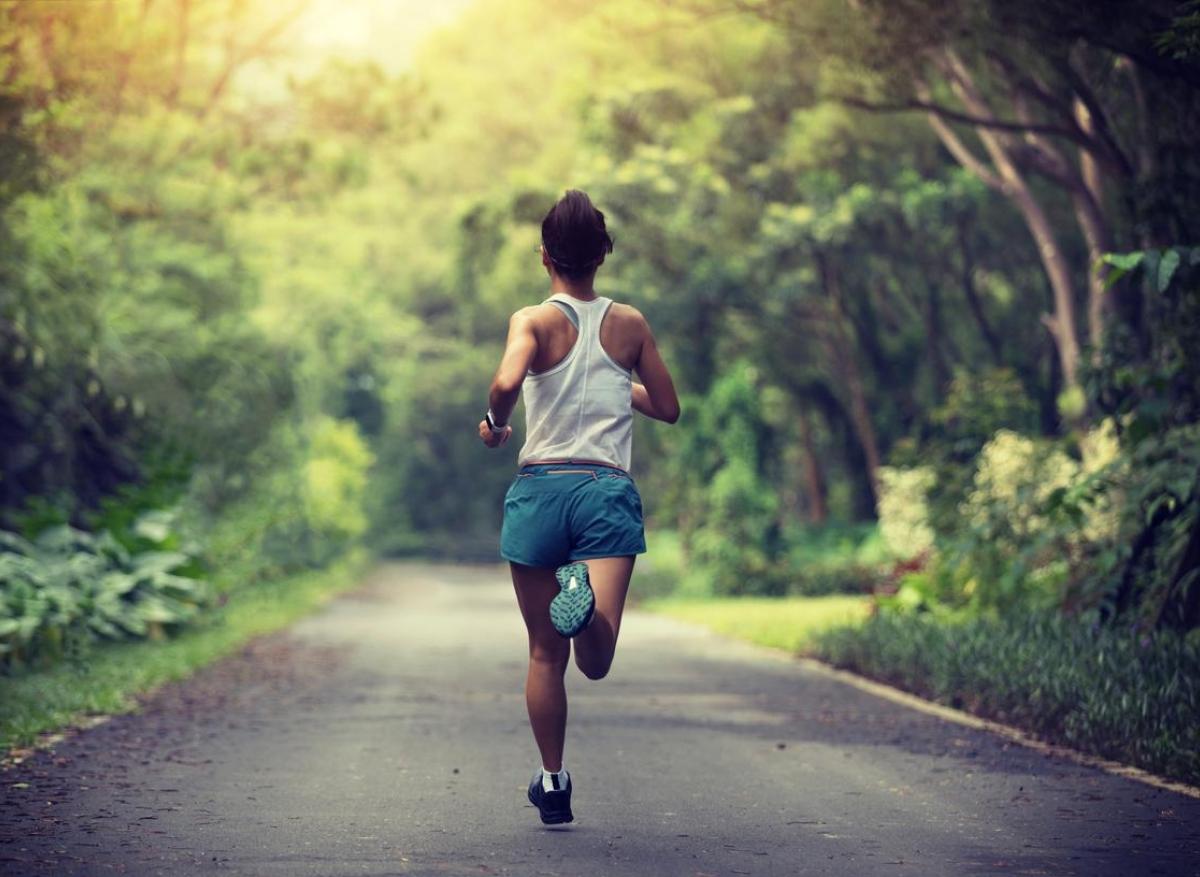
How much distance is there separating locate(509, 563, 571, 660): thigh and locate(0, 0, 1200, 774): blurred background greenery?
140 inches

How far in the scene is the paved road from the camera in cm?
591

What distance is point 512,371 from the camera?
5977 millimetres

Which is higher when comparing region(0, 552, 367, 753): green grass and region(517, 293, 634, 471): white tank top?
region(517, 293, 634, 471): white tank top

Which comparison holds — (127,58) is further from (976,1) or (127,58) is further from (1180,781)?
(1180,781)

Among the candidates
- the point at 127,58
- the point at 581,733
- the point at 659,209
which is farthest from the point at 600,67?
the point at 581,733

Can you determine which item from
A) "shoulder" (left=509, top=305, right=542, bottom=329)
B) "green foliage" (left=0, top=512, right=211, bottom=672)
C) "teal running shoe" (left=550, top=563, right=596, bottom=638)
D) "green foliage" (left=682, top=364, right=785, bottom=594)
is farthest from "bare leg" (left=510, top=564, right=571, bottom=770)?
"green foliage" (left=682, top=364, right=785, bottom=594)

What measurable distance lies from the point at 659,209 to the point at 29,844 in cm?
2492

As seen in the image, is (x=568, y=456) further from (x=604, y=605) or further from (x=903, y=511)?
(x=903, y=511)

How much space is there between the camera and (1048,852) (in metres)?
6.15

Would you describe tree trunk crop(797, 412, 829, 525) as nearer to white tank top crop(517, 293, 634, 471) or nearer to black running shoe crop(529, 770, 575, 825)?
black running shoe crop(529, 770, 575, 825)

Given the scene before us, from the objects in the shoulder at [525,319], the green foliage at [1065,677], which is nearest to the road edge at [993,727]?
the green foliage at [1065,677]

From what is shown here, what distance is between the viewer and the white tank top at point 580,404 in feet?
20.4

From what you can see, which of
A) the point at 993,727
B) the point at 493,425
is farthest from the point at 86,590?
the point at 493,425

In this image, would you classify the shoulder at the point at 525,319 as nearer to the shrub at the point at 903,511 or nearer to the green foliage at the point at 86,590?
the green foliage at the point at 86,590
